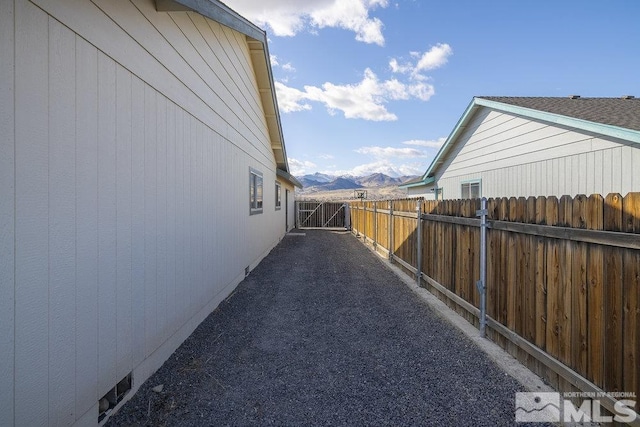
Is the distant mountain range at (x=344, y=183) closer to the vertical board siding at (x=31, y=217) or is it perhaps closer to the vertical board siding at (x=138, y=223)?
the vertical board siding at (x=138, y=223)

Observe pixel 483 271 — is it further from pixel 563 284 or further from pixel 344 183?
pixel 344 183

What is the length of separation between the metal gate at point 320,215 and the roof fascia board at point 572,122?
46.2ft

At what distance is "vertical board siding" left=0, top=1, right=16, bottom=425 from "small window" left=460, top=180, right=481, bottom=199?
8968 millimetres

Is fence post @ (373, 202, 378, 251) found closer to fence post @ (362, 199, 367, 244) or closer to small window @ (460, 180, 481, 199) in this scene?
fence post @ (362, 199, 367, 244)

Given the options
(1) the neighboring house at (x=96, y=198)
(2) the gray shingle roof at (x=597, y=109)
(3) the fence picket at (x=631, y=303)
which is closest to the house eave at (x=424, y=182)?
(2) the gray shingle roof at (x=597, y=109)

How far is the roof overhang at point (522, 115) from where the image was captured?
15.7 feet

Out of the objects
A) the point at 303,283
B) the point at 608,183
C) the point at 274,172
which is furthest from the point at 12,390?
the point at 274,172

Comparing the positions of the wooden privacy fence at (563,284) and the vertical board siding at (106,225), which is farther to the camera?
the vertical board siding at (106,225)

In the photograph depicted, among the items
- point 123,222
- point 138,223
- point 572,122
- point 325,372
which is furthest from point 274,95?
point 325,372

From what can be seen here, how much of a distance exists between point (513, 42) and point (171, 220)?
35.4ft

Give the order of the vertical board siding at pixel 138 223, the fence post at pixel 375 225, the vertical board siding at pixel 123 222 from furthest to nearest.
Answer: the fence post at pixel 375 225, the vertical board siding at pixel 138 223, the vertical board siding at pixel 123 222

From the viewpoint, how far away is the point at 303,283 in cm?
664

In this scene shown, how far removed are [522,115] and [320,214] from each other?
1556 centimetres

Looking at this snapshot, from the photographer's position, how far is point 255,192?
8484 mm
